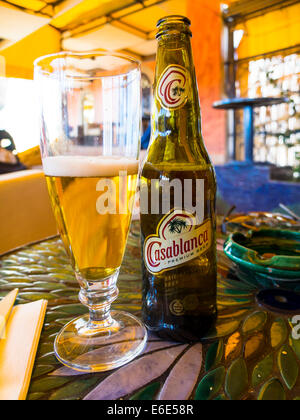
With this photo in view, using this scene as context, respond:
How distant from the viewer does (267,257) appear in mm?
499

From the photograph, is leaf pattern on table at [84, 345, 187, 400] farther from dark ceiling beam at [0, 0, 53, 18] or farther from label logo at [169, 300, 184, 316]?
dark ceiling beam at [0, 0, 53, 18]

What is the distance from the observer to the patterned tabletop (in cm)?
31

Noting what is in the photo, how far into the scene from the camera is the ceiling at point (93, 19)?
3.88 meters

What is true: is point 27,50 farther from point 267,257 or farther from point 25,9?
point 267,257

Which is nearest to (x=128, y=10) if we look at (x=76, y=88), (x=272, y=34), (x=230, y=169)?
(x=272, y=34)

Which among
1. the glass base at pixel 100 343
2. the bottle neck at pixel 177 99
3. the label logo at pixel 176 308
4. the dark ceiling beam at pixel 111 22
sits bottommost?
the glass base at pixel 100 343

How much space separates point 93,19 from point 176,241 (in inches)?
203

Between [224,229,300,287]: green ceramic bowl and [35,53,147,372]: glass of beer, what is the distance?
0.17 m

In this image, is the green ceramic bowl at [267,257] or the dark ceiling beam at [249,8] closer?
the green ceramic bowl at [267,257]

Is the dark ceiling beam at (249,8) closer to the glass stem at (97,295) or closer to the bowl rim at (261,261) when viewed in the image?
the bowl rim at (261,261)

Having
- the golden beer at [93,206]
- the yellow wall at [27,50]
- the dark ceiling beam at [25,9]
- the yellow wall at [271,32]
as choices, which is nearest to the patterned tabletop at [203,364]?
the golden beer at [93,206]

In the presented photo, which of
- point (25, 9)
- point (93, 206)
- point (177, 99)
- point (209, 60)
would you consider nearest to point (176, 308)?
point (93, 206)

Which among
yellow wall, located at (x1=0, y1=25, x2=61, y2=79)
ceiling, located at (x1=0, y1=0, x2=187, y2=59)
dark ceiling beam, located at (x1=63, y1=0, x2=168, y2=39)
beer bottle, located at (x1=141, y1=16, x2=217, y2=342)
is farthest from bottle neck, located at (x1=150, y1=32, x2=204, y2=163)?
dark ceiling beam, located at (x1=63, y1=0, x2=168, y2=39)

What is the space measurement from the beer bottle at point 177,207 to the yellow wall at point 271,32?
4.56 m
